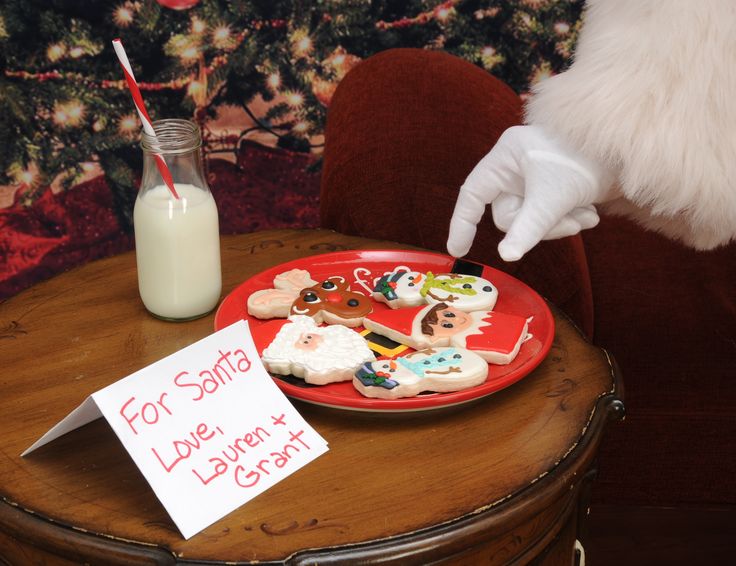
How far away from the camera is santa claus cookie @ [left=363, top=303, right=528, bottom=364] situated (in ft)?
3.04

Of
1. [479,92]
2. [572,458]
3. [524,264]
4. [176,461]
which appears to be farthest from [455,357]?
[479,92]

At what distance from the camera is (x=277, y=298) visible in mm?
1038

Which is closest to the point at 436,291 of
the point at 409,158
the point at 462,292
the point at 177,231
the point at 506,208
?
the point at 462,292

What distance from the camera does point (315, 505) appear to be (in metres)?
0.75

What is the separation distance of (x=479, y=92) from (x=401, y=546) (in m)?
1.10

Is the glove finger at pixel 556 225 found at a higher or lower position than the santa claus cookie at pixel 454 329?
higher

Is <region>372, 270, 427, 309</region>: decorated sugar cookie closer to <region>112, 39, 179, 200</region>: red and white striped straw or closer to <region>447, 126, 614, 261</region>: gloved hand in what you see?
<region>447, 126, 614, 261</region>: gloved hand

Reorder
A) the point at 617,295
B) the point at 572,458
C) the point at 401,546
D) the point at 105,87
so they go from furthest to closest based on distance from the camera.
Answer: the point at 105,87
the point at 617,295
the point at 572,458
the point at 401,546

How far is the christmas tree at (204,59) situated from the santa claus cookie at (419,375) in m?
1.33

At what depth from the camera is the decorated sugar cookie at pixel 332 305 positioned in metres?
1.01

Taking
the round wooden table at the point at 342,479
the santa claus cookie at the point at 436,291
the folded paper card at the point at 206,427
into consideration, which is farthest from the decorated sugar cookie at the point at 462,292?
the folded paper card at the point at 206,427

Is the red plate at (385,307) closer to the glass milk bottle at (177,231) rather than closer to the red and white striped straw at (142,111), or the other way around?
the glass milk bottle at (177,231)

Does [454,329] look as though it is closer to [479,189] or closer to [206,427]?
[479,189]

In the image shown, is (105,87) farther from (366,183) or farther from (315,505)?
(315,505)
